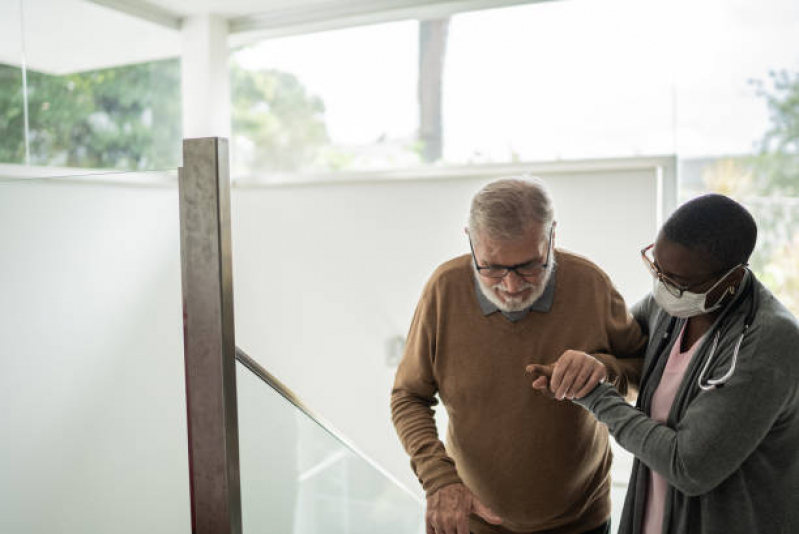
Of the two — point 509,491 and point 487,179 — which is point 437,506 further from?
point 487,179

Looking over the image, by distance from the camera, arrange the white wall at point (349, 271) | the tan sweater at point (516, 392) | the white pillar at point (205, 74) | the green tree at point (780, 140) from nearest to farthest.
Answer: the tan sweater at point (516, 392)
the green tree at point (780, 140)
the white wall at point (349, 271)
the white pillar at point (205, 74)

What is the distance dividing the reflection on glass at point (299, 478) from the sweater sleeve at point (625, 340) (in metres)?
0.79

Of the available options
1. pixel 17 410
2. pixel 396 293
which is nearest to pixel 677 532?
pixel 17 410

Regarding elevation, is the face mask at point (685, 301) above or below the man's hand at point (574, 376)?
above

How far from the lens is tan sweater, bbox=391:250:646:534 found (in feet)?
4.84

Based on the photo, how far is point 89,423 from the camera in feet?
3.67

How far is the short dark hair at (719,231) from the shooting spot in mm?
1166

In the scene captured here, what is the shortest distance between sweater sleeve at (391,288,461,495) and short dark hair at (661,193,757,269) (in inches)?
23.6

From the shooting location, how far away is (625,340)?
152 centimetres

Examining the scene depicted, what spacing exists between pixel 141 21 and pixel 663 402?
134 inches

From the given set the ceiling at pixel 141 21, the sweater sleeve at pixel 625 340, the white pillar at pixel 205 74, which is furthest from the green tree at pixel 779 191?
the white pillar at pixel 205 74

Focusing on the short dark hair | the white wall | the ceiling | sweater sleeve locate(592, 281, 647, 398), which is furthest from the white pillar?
the short dark hair

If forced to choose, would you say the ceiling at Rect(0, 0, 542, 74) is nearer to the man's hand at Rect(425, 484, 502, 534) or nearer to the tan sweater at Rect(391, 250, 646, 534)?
the tan sweater at Rect(391, 250, 646, 534)

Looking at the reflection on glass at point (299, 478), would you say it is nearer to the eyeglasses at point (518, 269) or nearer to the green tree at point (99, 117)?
the eyeglasses at point (518, 269)
